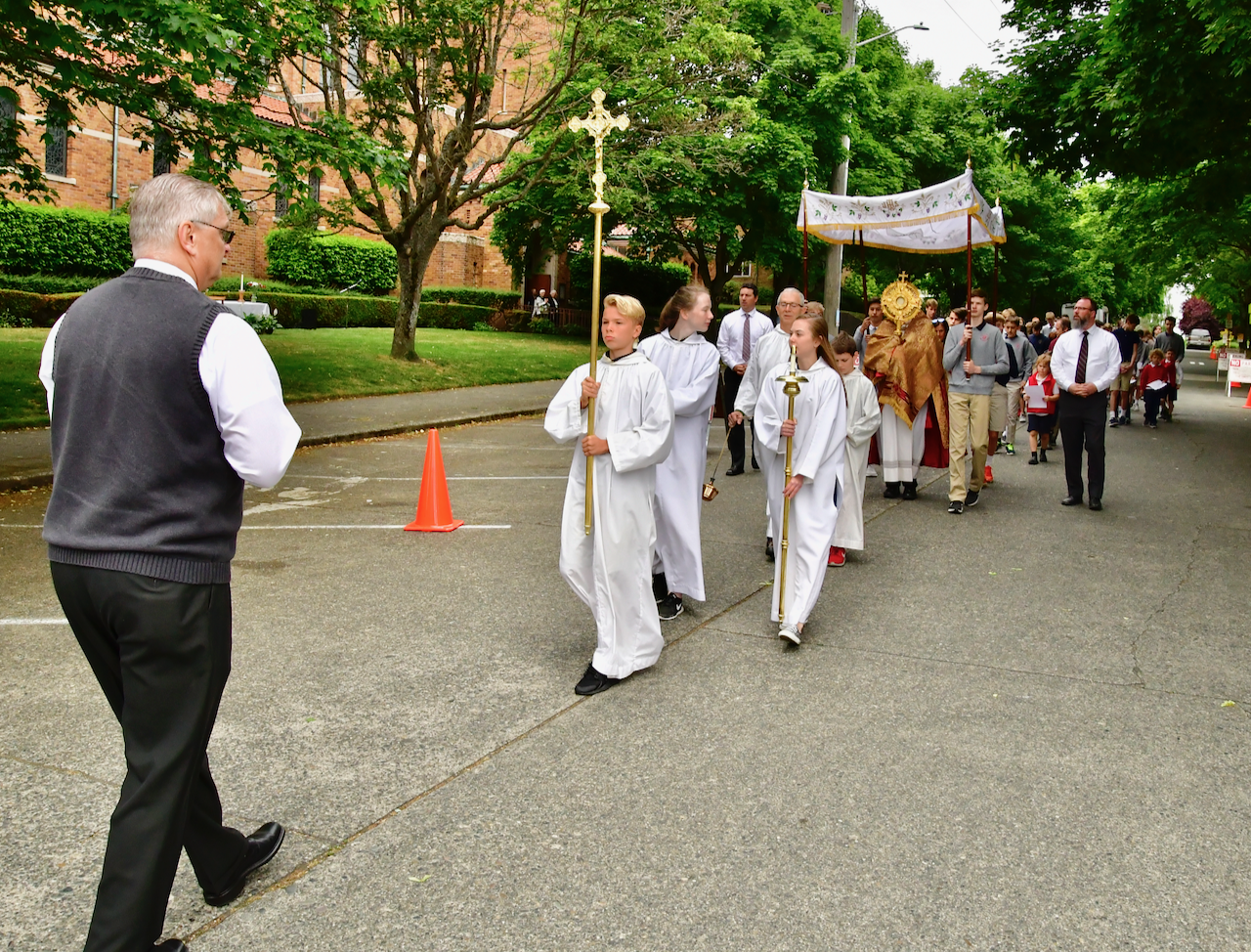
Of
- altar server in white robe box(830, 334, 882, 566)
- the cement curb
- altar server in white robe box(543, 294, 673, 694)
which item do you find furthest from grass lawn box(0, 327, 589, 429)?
altar server in white robe box(543, 294, 673, 694)

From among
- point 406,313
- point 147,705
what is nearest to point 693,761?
point 147,705

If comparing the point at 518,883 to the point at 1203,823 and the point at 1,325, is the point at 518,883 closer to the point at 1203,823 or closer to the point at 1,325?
the point at 1203,823

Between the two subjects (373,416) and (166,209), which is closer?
(166,209)

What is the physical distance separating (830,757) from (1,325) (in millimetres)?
22870

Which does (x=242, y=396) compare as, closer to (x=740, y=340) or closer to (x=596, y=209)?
(x=596, y=209)

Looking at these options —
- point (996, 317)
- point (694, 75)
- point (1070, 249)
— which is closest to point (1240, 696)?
point (996, 317)

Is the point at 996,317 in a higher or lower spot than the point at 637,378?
higher

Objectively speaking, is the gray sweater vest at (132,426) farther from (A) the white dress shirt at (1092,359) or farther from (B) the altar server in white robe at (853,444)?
(A) the white dress shirt at (1092,359)

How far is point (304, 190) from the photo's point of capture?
514 inches

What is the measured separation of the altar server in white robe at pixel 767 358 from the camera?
332 inches

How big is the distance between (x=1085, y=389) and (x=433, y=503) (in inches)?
252

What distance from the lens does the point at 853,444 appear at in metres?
8.77

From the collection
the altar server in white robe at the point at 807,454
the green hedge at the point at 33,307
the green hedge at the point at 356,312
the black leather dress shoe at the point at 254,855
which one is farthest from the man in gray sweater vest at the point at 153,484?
the green hedge at the point at 356,312

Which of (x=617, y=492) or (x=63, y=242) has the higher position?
(x=63, y=242)
